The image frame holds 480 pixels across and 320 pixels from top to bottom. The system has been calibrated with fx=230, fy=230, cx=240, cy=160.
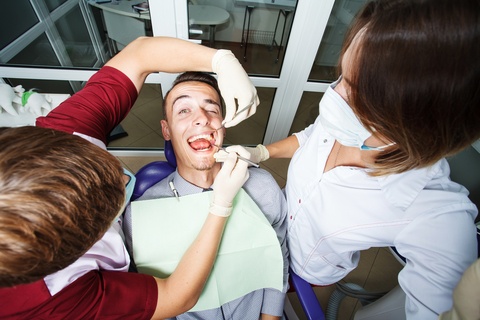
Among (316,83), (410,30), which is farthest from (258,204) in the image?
(316,83)

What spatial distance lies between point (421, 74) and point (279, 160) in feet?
7.27

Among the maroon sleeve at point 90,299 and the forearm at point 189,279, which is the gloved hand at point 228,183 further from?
the maroon sleeve at point 90,299

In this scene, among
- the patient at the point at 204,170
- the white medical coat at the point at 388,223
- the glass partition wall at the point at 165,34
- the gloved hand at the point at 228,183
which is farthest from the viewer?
A: the glass partition wall at the point at 165,34

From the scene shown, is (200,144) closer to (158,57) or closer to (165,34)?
(158,57)

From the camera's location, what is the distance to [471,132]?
0.60 m

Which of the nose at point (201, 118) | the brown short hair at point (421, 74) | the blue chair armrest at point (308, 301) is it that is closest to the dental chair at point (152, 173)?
the nose at point (201, 118)

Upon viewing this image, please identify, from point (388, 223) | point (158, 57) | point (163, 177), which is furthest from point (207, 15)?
point (388, 223)

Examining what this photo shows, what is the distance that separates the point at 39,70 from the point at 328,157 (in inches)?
91.8

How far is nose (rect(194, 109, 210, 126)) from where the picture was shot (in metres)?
1.17

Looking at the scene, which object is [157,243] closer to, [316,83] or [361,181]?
[361,181]

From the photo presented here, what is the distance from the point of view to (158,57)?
1024 millimetres

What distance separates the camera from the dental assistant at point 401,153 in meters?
0.51

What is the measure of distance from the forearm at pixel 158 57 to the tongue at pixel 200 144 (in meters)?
0.36

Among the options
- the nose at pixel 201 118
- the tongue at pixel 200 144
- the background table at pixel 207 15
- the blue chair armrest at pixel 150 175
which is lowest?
the blue chair armrest at pixel 150 175
